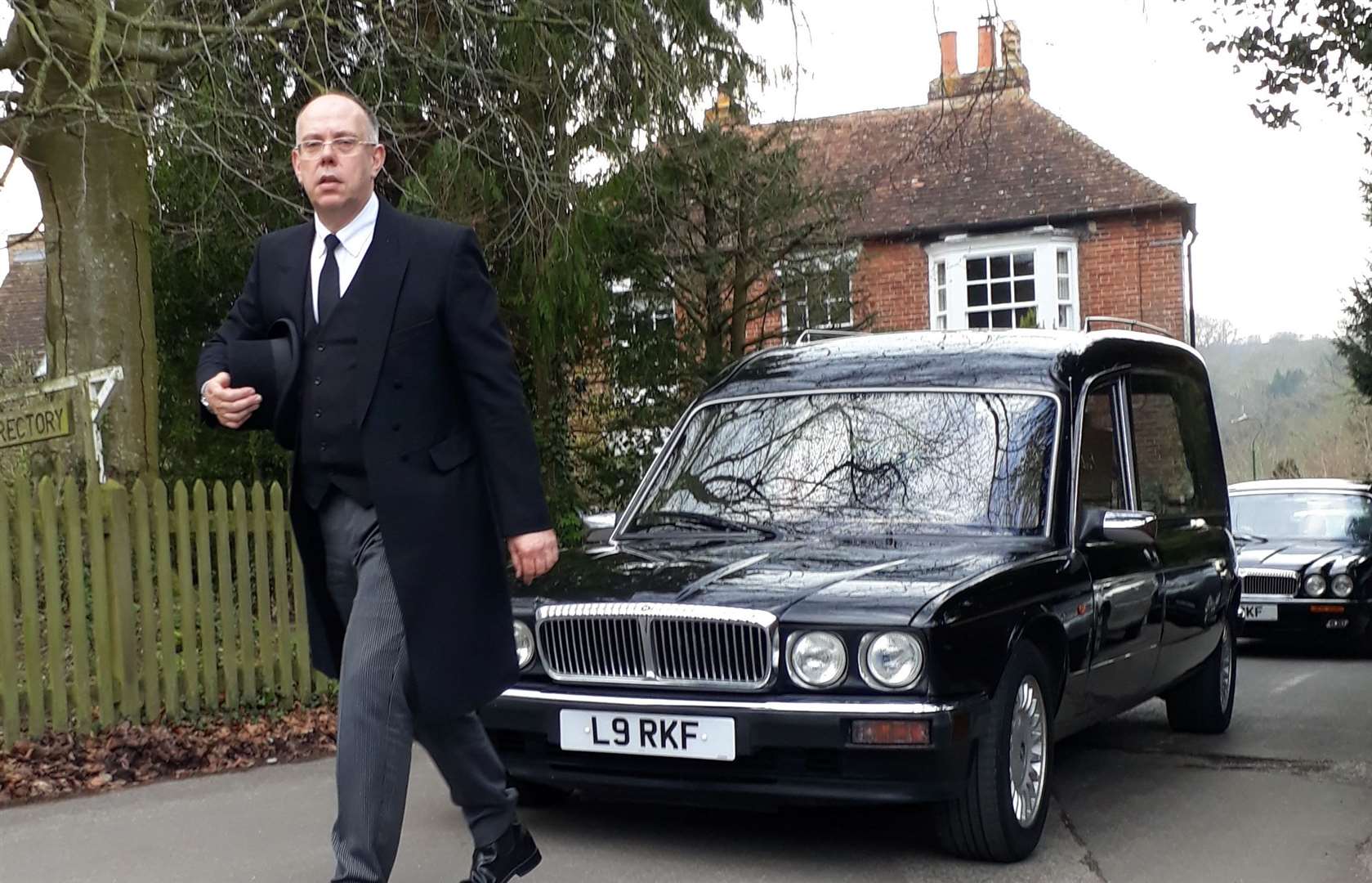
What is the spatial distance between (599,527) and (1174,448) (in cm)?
313

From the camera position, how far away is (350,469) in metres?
4.31

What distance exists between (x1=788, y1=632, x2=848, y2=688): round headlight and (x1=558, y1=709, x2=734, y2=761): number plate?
0.90 ft

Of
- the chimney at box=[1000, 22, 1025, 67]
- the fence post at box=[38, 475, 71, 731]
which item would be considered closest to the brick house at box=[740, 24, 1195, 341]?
the chimney at box=[1000, 22, 1025, 67]

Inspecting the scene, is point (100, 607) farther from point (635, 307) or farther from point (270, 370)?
point (635, 307)

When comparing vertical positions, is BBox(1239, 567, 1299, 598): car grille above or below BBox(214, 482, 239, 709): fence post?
below

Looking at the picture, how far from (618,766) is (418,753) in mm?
2856

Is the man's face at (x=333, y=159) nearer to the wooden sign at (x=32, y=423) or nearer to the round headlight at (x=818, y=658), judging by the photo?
the round headlight at (x=818, y=658)

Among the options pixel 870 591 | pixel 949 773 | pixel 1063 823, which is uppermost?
pixel 870 591

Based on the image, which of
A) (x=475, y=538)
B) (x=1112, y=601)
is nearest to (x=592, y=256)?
(x=1112, y=601)

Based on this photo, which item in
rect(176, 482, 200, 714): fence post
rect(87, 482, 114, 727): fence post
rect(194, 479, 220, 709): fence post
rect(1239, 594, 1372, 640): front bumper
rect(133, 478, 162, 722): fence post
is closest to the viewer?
rect(87, 482, 114, 727): fence post

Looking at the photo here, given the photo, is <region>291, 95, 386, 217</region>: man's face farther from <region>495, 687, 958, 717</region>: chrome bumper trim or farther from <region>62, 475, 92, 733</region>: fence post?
<region>62, 475, 92, 733</region>: fence post

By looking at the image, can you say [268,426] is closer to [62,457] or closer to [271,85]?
[62,457]

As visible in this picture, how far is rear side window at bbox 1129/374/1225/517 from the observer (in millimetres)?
7691

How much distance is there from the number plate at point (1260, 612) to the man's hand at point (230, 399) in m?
10.7
